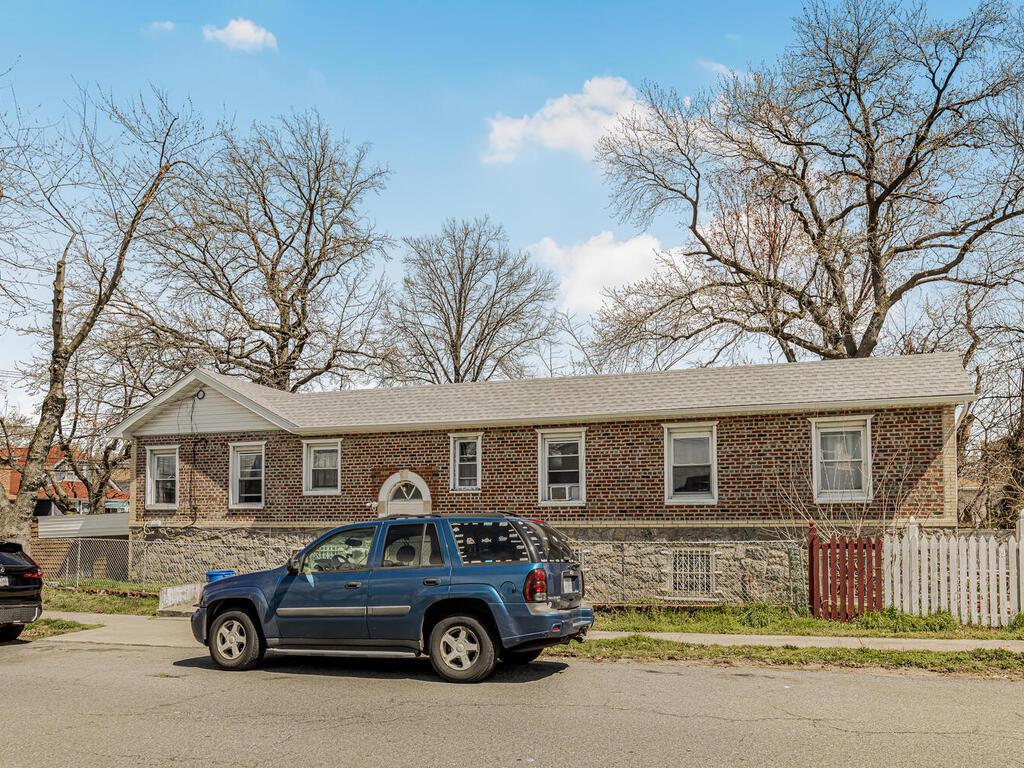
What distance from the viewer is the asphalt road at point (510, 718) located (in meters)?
7.25

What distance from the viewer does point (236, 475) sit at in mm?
24672

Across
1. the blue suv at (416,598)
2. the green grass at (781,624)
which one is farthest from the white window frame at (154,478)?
Answer: the blue suv at (416,598)

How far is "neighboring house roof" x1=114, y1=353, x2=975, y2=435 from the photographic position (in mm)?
19141

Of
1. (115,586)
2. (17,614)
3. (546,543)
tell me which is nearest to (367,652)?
(546,543)

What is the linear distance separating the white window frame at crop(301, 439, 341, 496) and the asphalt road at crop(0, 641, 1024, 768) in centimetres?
1176

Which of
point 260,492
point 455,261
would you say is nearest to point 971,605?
point 260,492

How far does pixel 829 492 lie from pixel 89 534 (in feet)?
67.9

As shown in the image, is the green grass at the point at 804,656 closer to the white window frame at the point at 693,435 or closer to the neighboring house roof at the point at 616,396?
the white window frame at the point at 693,435

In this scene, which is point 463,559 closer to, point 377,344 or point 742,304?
point 742,304

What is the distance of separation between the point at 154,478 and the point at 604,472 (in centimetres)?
1240

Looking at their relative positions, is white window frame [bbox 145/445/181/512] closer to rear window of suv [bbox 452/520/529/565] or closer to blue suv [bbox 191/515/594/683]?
blue suv [bbox 191/515/594/683]

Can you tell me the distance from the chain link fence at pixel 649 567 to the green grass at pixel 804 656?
3446 millimetres

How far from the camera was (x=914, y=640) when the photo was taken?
42.6 ft

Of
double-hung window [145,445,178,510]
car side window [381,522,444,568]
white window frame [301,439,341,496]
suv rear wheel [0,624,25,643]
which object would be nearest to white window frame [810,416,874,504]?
car side window [381,522,444,568]
